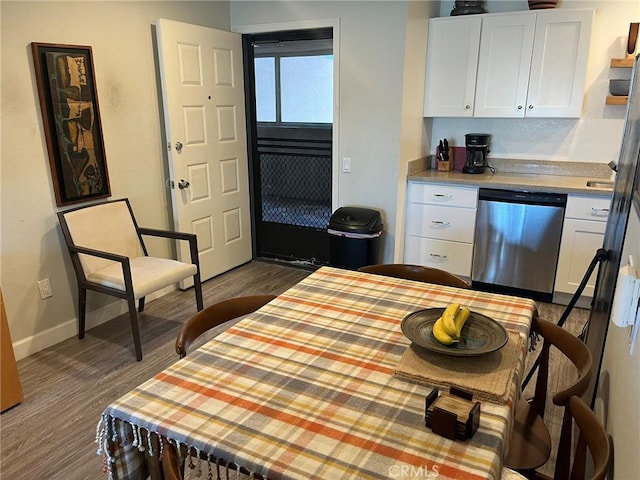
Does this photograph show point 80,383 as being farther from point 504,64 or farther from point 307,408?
point 504,64

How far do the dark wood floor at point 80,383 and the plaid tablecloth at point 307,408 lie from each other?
42.7 inches

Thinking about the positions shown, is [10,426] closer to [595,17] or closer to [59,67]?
[59,67]

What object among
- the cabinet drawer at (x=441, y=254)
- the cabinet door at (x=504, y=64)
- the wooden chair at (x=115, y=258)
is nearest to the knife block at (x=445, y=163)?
the cabinet door at (x=504, y=64)

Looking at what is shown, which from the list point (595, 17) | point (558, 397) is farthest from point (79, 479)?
point (595, 17)

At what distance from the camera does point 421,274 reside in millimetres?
2119

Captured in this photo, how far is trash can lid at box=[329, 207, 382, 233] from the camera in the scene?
143 inches

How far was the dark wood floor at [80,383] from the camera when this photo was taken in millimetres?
2078

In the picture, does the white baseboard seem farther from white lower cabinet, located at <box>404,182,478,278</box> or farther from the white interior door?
white lower cabinet, located at <box>404,182,478,278</box>

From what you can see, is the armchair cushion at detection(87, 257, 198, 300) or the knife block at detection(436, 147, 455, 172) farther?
the knife block at detection(436, 147, 455, 172)

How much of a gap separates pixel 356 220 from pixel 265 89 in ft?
5.73

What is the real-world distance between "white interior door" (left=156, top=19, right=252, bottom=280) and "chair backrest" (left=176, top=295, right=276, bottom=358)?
204 cm

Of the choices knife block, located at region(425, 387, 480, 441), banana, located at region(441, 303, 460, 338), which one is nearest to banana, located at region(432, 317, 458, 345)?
banana, located at region(441, 303, 460, 338)

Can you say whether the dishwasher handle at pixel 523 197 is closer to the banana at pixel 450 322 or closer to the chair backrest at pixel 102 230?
the banana at pixel 450 322

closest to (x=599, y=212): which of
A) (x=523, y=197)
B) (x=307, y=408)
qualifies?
(x=523, y=197)
